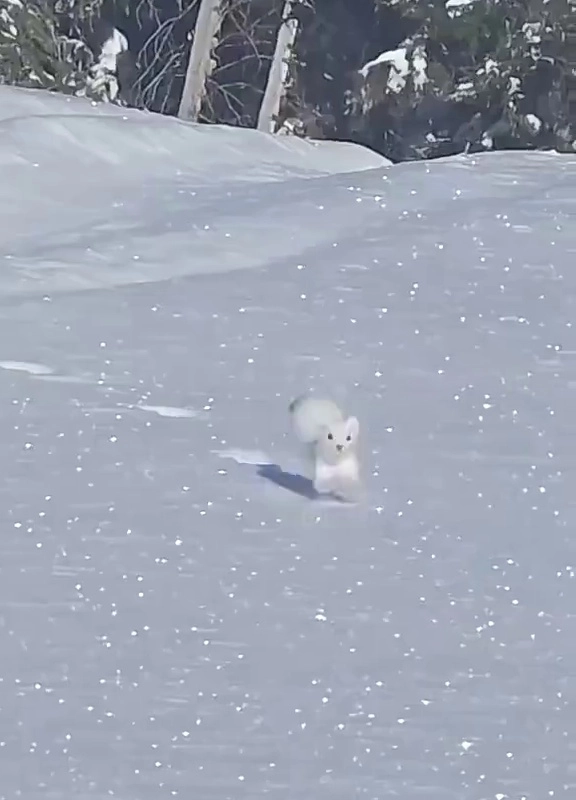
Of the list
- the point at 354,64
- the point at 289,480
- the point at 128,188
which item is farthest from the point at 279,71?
the point at 289,480

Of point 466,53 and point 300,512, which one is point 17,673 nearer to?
point 300,512

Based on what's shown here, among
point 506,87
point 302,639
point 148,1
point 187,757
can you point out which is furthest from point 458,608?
point 148,1

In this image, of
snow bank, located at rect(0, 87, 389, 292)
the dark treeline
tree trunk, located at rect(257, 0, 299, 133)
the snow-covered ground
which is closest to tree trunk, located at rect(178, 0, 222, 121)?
the dark treeline

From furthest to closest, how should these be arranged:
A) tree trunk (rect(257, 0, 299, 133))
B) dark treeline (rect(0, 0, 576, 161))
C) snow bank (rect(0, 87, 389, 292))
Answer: dark treeline (rect(0, 0, 576, 161)) → tree trunk (rect(257, 0, 299, 133)) → snow bank (rect(0, 87, 389, 292))

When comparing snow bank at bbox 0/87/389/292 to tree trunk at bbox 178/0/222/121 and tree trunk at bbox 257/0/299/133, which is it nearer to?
tree trunk at bbox 178/0/222/121

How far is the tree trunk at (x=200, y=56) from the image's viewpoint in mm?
9836

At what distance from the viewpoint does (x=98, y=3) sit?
11.1 metres

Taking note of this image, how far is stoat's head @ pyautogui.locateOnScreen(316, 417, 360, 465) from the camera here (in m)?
1.80

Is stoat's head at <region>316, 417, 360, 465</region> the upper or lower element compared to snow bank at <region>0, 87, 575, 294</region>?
lower

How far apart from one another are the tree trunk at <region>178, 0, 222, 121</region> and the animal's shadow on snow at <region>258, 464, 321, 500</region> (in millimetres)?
8205

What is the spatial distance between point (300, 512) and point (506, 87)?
9.34 m

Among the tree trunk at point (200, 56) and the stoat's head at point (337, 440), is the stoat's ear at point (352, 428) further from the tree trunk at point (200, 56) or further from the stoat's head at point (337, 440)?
the tree trunk at point (200, 56)

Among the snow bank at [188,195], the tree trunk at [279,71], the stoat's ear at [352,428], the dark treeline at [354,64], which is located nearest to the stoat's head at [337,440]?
the stoat's ear at [352,428]

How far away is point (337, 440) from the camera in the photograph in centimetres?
181
